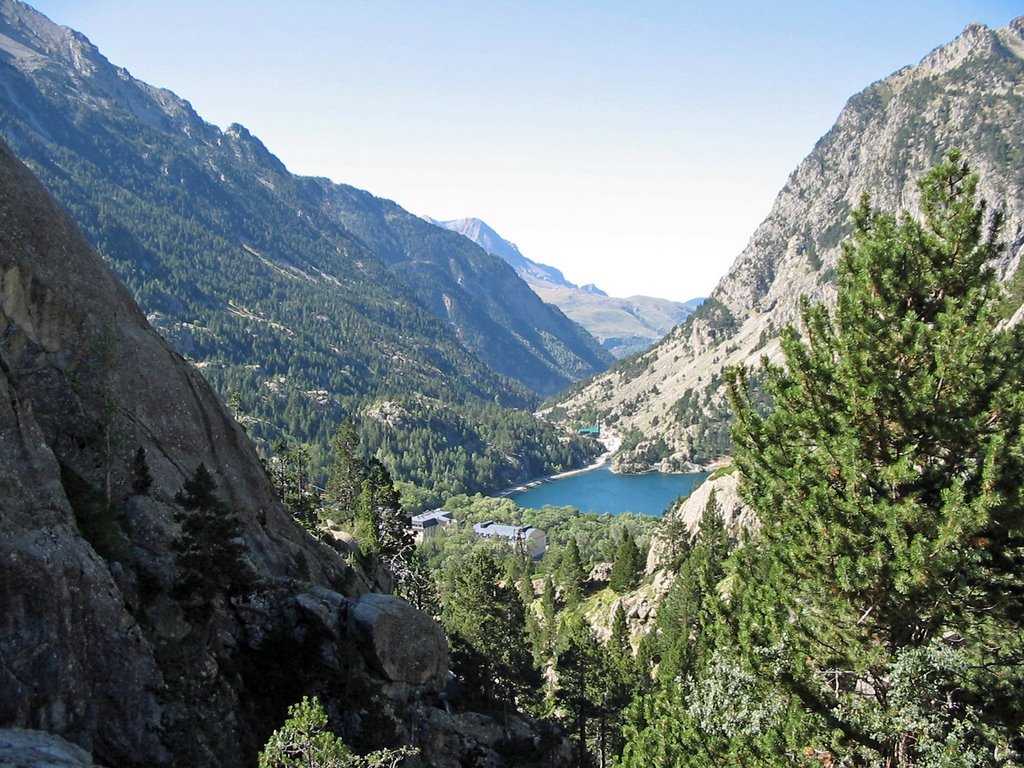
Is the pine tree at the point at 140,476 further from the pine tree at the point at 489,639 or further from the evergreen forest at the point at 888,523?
the pine tree at the point at 489,639

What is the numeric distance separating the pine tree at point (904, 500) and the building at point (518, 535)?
5187 inches

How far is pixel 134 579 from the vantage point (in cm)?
2034

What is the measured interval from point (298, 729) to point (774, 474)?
12149mm

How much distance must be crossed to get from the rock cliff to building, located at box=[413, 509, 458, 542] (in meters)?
135

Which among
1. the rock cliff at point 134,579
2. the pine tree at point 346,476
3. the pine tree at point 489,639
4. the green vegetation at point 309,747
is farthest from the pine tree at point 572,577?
the green vegetation at point 309,747

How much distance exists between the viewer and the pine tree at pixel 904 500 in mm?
12609

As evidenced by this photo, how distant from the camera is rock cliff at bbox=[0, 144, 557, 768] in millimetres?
15984

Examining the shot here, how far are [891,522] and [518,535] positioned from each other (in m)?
146

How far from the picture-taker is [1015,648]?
12789 mm

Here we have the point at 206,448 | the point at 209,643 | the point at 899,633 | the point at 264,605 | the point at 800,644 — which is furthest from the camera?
the point at 206,448

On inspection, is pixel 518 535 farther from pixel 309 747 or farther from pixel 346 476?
pixel 309 747

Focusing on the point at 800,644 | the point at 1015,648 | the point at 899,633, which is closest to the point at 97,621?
the point at 800,644

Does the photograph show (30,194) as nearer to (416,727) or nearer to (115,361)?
(115,361)

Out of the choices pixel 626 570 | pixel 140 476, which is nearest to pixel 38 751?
pixel 140 476
